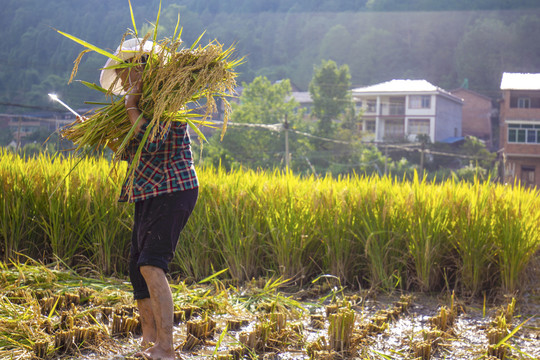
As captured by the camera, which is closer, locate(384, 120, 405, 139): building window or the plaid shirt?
the plaid shirt

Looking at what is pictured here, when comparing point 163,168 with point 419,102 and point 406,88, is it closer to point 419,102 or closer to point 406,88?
point 406,88

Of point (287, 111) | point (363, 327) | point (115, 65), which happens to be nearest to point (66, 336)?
point (115, 65)

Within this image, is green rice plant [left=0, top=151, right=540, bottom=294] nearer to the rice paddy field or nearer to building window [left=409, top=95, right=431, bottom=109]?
A: the rice paddy field

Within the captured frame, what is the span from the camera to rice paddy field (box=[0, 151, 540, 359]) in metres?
3.33

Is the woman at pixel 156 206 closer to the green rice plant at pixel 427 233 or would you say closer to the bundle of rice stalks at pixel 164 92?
the bundle of rice stalks at pixel 164 92

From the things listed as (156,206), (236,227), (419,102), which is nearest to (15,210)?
(236,227)

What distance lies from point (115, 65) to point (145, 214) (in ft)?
2.35

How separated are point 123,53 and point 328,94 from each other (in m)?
60.0

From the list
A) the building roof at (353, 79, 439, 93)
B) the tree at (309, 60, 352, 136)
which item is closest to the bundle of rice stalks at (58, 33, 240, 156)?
the building roof at (353, 79, 439, 93)

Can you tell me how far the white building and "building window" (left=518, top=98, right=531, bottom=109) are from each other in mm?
15060

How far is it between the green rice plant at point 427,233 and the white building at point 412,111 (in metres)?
46.2

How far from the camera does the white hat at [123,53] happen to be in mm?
2562

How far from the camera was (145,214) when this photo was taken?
239 cm

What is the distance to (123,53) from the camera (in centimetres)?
258
